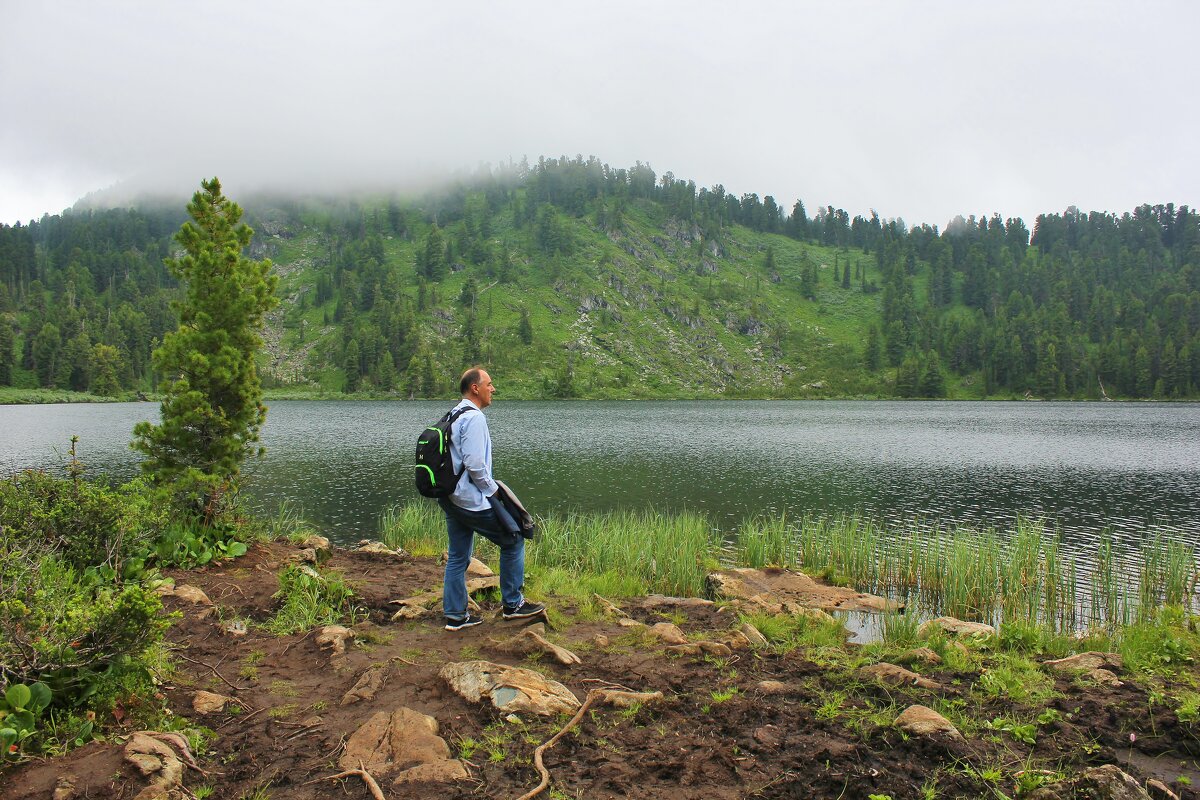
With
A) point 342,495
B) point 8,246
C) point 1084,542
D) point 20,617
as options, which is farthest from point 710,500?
point 8,246

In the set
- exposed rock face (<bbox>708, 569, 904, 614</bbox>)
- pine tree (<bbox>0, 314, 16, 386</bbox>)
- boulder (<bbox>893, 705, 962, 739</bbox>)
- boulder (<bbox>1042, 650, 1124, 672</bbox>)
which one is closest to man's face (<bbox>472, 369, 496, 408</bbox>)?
boulder (<bbox>893, 705, 962, 739</bbox>)

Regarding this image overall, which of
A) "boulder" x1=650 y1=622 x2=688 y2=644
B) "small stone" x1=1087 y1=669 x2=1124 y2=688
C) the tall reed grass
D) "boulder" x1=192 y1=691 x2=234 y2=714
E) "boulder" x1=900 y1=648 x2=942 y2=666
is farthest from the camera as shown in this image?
the tall reed grass

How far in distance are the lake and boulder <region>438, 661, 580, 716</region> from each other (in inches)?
676

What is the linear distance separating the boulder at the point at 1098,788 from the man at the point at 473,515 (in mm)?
5816

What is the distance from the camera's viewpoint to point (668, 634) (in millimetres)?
8672

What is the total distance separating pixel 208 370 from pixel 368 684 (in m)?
9.35

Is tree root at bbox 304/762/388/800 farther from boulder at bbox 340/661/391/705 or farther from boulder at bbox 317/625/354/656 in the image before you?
boulder at bbox 317/625/354/656

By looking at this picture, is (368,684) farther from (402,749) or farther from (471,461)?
(471,461)

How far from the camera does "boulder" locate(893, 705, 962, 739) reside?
17.3 feet

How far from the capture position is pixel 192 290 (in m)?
13.2

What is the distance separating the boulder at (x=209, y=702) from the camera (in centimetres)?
567

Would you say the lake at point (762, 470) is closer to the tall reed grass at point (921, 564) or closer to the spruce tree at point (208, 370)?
the tall reed grass at point (921, 564)

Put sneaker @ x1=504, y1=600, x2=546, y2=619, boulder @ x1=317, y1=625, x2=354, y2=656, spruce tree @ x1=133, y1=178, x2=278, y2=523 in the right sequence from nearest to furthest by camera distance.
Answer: boulder @ x1=317, y1=625, x2=354, y2=656, sneaker @ x1=504, y1=600, x2=546, y2=619, spruce tree @ x1=133, y1=178, x2=278, y2=523

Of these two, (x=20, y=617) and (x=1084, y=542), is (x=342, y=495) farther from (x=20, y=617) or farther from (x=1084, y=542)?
(x=1084, y=542)
